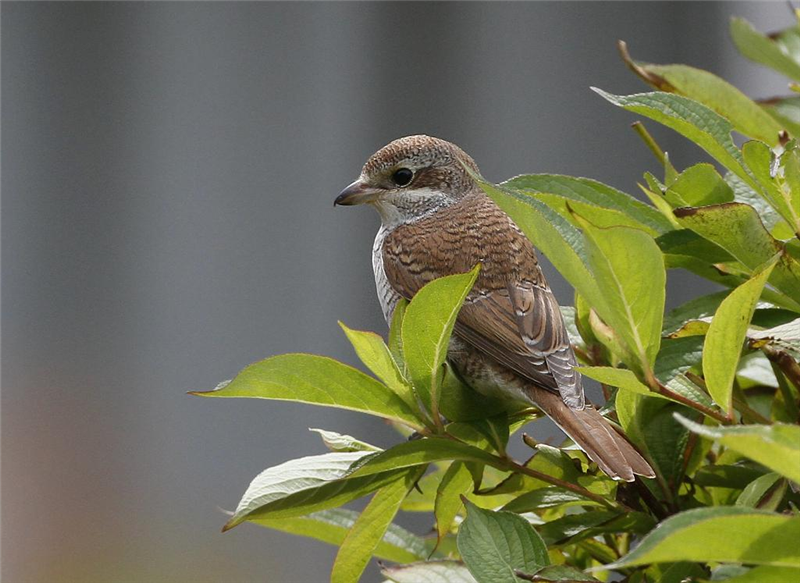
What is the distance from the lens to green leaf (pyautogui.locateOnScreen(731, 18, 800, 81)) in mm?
907

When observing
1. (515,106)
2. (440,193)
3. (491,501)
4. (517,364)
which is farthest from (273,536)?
(491,501)

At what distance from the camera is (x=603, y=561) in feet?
2.58

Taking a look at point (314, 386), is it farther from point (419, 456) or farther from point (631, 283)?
point (631, 283)

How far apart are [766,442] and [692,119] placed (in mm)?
371

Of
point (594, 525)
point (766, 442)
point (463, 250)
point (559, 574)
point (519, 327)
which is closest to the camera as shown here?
point (766, 442)

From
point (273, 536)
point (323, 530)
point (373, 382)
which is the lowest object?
point (273, 536)

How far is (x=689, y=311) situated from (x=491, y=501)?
0.24 metres

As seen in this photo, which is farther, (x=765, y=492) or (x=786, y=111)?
(x=786, y=111)

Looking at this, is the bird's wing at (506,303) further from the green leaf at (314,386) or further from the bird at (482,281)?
the green leaf at (314,386)

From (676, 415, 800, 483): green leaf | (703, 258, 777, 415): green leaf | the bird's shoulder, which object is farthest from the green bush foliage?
the bird's shoulder

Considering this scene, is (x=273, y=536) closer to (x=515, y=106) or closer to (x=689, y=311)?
(x=515, y=106)

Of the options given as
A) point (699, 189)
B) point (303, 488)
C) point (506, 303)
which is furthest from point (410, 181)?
point (303, 488)

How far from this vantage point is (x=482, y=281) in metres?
1.34

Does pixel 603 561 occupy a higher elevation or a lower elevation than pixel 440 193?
lower
